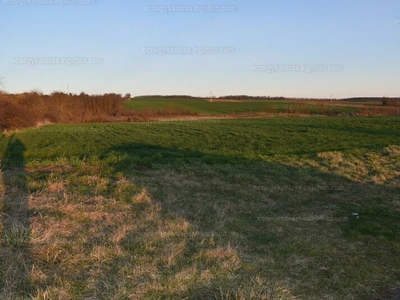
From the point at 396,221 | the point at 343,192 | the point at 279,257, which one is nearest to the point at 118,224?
the point at 279,257

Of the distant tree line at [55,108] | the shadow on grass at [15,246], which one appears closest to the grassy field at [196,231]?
the shadow on grass at [15,246]

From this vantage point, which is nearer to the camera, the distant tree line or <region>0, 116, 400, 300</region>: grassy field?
<region>0, 116, 400, 300</region>: grassy field

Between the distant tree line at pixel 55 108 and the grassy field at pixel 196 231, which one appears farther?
the distant tree line at pixel 55 108

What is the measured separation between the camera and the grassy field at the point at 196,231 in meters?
4.01

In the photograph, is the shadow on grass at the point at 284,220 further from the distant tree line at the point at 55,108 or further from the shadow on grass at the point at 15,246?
the distant tree line at the point at 55,108

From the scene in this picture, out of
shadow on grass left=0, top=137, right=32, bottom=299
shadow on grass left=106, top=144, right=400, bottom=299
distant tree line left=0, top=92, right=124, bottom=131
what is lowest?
shadow on grass left=106, top=144, right=400, bottom=299

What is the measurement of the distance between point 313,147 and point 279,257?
12.0m

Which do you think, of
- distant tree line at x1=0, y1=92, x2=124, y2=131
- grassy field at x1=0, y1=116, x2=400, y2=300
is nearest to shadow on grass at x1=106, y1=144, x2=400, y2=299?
grassy field at x1=0, y1=116, x2=400, y2=300

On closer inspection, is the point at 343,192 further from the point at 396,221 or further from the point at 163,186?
the point at 163,186

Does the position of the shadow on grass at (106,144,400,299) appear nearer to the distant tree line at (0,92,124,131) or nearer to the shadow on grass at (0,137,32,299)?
the shadow on grass at (0,137,32,299)

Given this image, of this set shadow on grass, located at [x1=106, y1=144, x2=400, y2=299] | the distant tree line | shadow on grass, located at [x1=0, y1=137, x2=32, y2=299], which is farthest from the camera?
the distant tree line

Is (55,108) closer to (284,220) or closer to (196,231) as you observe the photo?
(284,220)

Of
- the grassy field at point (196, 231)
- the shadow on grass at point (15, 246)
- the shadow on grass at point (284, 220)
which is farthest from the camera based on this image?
the shadow on grass at point (284, 220)

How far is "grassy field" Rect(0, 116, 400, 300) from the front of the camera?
401 centimetres
